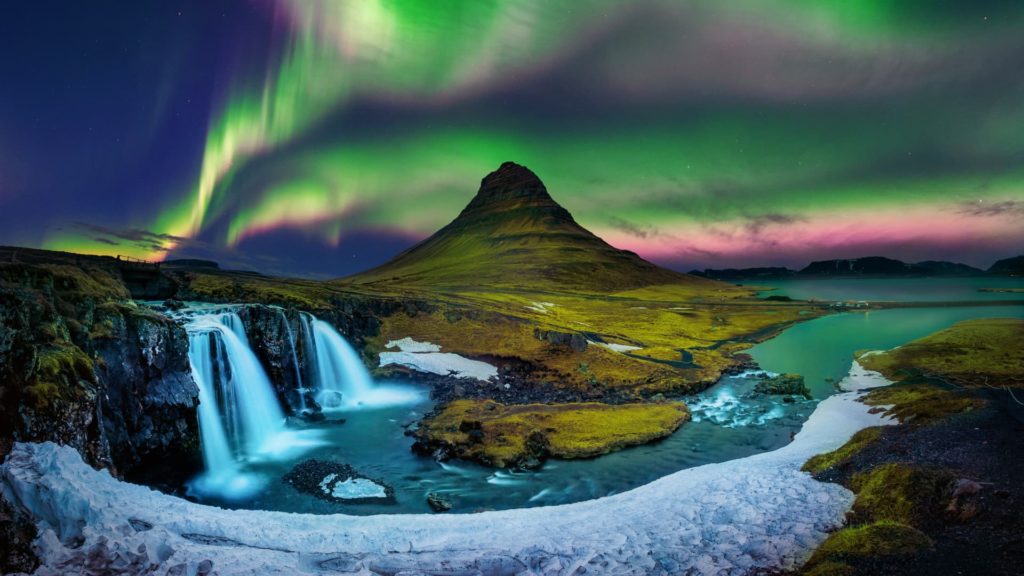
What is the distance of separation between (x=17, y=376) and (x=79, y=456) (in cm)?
382

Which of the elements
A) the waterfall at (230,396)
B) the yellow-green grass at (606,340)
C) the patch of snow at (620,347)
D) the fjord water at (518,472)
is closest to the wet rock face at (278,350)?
the waterfall at (230,396)

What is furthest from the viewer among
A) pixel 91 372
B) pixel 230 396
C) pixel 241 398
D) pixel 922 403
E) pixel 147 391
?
pixel 241 398

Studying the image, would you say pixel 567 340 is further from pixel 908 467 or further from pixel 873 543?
pixel 873 543

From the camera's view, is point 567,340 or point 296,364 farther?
point 567,340

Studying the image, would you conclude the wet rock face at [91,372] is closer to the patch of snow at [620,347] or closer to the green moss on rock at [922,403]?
the green moss on rock at [922,403]

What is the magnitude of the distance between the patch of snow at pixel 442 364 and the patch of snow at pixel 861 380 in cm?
4031

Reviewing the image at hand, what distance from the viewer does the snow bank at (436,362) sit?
5938 centimetres

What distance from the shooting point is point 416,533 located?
58.1 feet

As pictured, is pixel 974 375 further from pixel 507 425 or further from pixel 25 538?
pixel 25 538

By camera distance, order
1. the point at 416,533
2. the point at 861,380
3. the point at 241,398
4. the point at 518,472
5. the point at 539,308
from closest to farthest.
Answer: the point at 416,533
the point at 518,472
the point at 241,398
the point at 861,380
the point at 539,308

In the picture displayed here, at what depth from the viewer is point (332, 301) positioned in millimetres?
75750

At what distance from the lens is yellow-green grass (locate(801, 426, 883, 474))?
22375mm

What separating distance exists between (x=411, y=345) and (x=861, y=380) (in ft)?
193

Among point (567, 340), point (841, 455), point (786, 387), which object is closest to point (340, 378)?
point (567, 340)
